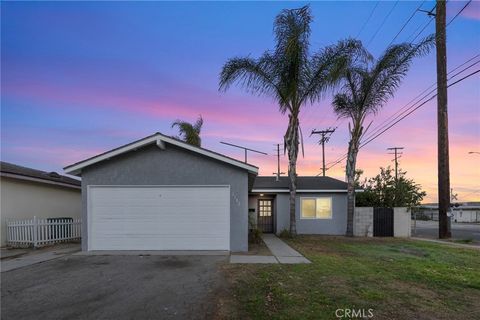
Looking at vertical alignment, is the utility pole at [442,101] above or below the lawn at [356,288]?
above

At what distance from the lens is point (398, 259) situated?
452 inches

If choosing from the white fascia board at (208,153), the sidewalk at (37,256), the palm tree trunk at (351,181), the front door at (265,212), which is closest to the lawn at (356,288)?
the white fascia board at (208,153)

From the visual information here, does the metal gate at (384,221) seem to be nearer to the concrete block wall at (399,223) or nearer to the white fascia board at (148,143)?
the concrete block wall at (399,223)

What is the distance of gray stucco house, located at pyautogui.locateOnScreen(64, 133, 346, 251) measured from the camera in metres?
13.1

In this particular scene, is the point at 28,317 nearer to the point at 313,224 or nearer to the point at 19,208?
the point at 19,208

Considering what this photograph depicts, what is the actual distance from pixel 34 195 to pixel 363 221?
16248 mm

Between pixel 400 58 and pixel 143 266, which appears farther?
pixel 400 58

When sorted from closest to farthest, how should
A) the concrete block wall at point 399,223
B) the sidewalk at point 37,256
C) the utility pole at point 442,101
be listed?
1. the sidewalk at point 37,256
2. the utility pole at point 442,101
3. the concrete block wall at point 399,223

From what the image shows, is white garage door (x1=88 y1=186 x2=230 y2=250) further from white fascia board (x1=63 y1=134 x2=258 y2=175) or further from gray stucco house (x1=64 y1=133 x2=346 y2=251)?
white fascia board (x1=63 y1=134 x2=258 y2=175)

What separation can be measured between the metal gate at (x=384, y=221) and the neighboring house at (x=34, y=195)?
15.9 m

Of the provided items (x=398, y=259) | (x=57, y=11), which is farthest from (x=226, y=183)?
(x=57, y=11)

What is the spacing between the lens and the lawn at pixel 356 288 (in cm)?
600

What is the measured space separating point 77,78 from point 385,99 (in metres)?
14.2

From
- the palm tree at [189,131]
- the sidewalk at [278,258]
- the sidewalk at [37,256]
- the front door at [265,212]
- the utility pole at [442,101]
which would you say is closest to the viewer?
the sidewalk at [37,256]
